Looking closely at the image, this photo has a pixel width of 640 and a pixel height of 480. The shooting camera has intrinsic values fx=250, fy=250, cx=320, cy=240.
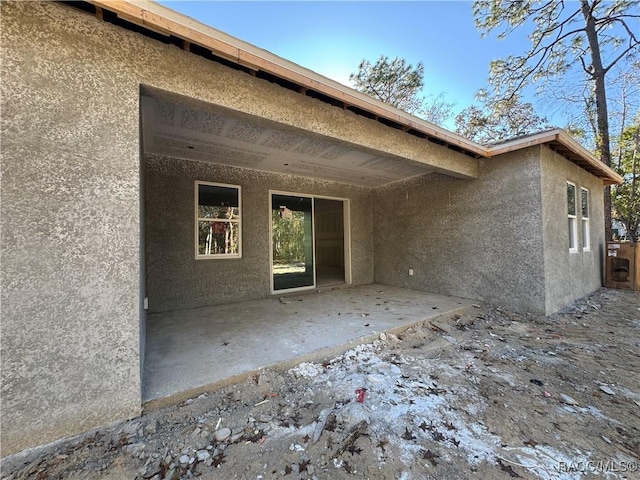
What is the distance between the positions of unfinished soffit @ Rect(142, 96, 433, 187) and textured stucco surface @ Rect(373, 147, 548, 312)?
0.86 metres

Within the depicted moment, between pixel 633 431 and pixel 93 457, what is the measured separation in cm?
365

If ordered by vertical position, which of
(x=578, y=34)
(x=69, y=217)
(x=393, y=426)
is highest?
(x=578, y=34)

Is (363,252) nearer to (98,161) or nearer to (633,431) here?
(633,431)

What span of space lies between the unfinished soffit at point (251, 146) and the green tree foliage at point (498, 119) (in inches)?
328

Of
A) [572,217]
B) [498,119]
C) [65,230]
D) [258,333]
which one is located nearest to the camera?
[65,230]

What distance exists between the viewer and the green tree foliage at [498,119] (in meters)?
10.8

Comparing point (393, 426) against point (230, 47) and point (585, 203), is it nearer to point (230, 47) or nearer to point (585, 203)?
point (230, 47)

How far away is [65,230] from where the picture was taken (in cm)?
163


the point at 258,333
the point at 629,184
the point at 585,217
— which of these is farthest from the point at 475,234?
the point at 629,184

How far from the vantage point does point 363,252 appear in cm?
707

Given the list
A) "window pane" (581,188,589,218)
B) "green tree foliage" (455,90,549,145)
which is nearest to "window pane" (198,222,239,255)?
"window pane" (581,188,589,218)

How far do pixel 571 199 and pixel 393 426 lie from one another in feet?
21.1

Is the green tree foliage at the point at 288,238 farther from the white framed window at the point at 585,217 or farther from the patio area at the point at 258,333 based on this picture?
the white framed window at the point at 585,217

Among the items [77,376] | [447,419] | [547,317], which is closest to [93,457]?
[77,376]
